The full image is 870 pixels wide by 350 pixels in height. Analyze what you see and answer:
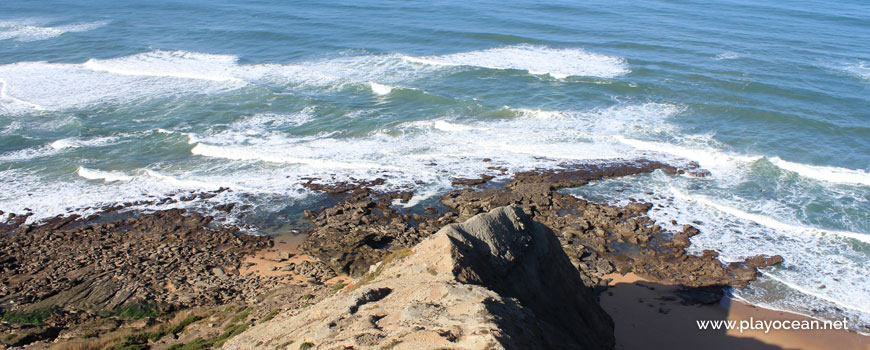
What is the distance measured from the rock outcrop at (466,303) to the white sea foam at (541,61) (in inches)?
1233

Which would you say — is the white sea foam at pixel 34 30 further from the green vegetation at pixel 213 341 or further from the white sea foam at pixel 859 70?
the white sea foam at pixel 859 70

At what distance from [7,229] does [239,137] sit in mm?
12760

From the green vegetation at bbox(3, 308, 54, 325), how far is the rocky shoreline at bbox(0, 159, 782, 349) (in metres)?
0.05

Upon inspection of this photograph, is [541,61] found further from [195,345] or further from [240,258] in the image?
[195,345]

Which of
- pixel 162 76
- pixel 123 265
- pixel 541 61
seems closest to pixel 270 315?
pixel 123 265

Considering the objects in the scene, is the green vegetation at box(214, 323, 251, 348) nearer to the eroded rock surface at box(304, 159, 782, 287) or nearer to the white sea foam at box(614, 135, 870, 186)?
the eroded rock surface at box(304, 159, 782, 287)

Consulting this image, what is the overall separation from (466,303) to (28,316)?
1421cm

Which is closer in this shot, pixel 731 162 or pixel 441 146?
pixel 731 162

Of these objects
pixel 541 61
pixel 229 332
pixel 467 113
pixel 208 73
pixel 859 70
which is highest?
pixel 859 70

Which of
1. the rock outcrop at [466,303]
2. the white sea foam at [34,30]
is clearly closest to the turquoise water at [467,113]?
the white sea foam at [34,30]

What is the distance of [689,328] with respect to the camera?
56.0ft

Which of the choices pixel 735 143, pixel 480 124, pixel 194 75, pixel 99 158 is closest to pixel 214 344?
pixel 99 158

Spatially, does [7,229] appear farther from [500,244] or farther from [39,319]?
[500,244]

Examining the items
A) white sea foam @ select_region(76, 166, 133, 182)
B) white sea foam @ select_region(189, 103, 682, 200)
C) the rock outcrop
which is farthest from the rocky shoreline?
white sea foam @ select_region(76, 166, 133, 182)
